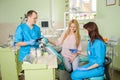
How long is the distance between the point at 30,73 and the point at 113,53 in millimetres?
2249

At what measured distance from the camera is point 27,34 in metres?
2.74

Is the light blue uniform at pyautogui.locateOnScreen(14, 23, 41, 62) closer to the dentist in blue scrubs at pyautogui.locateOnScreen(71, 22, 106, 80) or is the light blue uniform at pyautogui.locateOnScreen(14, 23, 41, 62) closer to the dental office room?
the dental office room

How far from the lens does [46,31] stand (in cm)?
502

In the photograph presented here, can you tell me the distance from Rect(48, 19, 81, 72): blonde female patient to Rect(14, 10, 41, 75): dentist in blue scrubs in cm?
48

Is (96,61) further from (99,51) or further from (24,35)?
(24,35)

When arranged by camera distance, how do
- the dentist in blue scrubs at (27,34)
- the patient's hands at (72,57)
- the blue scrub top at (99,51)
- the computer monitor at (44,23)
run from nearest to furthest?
1. the blue scrub top at (99,51)
2. the dentist in blue scrubs at (27,34)
3. the patient's hands at (72,57)
4. the computer monitor at (44,23)

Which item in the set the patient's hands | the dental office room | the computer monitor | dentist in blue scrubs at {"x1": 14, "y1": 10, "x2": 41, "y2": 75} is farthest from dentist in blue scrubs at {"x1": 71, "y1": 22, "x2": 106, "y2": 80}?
the computer monitor

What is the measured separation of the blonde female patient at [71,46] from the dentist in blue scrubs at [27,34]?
48cm

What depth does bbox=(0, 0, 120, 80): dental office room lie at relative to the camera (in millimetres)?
2324

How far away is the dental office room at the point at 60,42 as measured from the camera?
2.32 meters

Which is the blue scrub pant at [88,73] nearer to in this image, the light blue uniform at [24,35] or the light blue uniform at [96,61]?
the light blue uniform at [96,61]

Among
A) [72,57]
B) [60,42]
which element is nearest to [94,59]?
[72,57]

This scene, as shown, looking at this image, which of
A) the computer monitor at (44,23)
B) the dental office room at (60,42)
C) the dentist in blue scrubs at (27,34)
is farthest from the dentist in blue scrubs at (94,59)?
the computer monitor at (44,23)

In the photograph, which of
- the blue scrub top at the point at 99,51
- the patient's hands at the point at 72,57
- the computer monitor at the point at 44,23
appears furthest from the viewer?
the computer monitor at the point at 44,23
